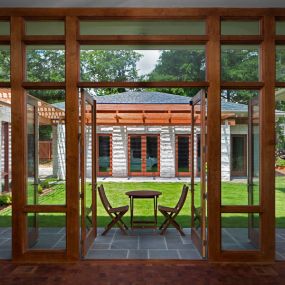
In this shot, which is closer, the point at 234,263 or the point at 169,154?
the point at 234,263

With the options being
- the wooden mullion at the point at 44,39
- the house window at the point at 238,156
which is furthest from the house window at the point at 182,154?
the wooden mullion at the point at 44,39

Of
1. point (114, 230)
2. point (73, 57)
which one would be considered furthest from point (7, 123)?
point (73, 57)

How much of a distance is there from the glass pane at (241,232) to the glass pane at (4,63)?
12.0ft

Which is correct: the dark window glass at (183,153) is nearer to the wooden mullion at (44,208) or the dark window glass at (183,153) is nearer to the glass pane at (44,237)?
the glass pane at (44,237)

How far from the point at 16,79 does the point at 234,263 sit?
394 centimetres

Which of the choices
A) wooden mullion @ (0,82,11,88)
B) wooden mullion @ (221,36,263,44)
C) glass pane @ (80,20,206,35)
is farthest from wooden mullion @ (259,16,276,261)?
wooden mullion @ (0,82,11,88)

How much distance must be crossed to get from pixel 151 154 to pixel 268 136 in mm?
11081

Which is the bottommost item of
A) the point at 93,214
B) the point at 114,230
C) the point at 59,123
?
the point at 114,230

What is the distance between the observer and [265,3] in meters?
4.76

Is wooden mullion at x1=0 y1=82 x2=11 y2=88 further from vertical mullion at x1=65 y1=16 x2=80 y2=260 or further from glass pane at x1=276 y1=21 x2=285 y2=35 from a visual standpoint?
glass pane at x1=276 y1=21 x2=285 y2=35

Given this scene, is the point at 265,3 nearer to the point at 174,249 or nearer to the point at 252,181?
the point at 252,181

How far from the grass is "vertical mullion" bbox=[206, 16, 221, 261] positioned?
166 mm

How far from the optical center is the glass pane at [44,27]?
505 cm

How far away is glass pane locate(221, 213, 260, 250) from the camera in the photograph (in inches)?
200
